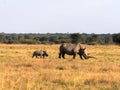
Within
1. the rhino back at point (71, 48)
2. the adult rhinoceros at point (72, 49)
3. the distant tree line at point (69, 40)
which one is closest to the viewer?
the adult rhinoceros at point (72, 49)

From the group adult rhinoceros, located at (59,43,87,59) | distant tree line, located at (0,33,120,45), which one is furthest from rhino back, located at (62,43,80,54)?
distant tree line, located at (0,33,120,45)

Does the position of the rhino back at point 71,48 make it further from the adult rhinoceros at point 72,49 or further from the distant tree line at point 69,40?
the distant tree line at point 69,40

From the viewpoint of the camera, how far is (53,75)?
1592 cm

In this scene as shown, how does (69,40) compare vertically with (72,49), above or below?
below

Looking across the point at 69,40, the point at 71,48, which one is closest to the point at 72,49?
the point at 71,48

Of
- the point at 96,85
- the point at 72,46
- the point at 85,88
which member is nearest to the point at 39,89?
the point at 85,88

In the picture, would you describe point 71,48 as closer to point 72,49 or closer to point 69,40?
point 72,49

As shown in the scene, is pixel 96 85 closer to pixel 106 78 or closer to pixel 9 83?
pixel 106 78

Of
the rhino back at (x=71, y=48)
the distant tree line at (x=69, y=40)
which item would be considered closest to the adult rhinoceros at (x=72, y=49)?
the rhino back at (x=71, y=48)

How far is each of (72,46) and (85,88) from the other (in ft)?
69.5

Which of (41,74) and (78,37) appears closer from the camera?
(41,74)

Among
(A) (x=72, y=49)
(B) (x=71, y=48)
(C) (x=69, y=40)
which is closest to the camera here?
(A) (x=72, y=49)

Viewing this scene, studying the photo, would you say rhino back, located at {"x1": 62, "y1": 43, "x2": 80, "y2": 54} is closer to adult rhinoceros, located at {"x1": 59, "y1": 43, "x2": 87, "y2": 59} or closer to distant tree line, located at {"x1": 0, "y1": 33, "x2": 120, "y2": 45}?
adult rhinoceros, located at {"x1": 59, "y1": 43, "x2": 87, "y2": 59}

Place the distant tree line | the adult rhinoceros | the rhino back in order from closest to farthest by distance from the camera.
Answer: the adult rhinoceros < the rhino back < the distant tree line
